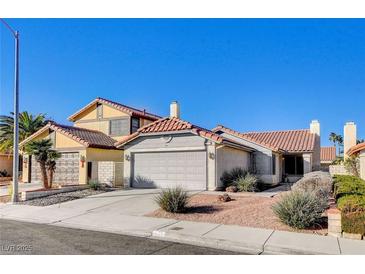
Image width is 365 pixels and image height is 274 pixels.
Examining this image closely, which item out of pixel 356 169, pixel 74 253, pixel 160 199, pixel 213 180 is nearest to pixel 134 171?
pixel 213 180

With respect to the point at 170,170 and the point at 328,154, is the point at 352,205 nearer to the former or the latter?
the point at 170,170

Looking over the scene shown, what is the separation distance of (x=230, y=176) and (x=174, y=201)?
25.7 ft

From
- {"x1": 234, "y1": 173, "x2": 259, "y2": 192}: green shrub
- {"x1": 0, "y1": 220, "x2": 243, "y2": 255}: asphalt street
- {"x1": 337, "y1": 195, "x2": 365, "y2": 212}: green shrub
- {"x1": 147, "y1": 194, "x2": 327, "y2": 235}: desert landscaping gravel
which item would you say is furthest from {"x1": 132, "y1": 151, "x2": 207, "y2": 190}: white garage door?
{"x1": 337, "y1": 195, "x2": 365, "y2": 212}: green shrub

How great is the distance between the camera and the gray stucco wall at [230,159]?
1756cm

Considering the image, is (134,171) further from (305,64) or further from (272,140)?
(272,140)

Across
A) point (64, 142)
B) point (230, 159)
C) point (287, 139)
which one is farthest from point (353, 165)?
point (64, 142)

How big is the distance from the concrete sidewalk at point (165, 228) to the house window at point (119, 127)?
37.4ft

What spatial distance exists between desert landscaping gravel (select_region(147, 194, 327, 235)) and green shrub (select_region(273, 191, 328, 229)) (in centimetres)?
20

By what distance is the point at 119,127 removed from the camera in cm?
2600

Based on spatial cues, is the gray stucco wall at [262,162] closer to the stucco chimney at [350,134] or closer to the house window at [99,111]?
the stucco chimney at [350,134]

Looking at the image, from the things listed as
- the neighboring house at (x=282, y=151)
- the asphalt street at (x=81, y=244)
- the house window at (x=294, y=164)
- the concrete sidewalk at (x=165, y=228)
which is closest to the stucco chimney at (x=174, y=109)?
the neighboring house at (x=282, y=151)

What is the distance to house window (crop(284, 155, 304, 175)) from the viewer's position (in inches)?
1052

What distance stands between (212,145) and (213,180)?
194 centimetres
